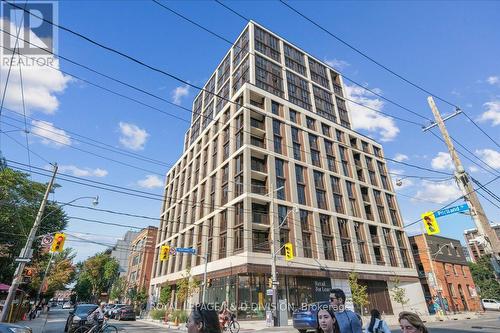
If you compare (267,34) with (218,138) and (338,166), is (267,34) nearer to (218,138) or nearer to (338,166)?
(218,138)

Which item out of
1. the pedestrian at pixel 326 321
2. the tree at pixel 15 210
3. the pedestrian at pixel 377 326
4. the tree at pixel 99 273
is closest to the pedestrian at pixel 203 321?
the pedestrian at pixel 326 321

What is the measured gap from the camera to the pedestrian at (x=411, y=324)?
311 cm

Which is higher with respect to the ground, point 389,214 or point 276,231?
point 389,214

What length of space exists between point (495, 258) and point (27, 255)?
2179 centimetres

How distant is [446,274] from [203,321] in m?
51.4

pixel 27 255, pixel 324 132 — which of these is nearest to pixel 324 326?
pixel 27 255

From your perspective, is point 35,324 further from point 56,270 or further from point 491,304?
point 491,304

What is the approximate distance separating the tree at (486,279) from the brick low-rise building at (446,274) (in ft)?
41.3

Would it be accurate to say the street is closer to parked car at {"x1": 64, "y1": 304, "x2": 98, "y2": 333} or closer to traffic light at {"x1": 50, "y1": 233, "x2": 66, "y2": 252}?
parked car at {"x1": 64, "y1": 304, "x2": 98, "y2": 333}

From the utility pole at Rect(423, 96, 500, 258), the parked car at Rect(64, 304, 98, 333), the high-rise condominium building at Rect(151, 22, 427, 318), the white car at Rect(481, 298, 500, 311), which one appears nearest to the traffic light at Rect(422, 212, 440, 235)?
the utility pole at Rect(423, 96, 500, 258)

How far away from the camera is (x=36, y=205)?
3083 cm

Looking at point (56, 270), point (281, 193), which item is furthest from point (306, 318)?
point (56, 270)

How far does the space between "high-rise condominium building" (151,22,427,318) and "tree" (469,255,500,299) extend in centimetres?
2569

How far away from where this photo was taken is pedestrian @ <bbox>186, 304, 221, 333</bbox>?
252 cm
